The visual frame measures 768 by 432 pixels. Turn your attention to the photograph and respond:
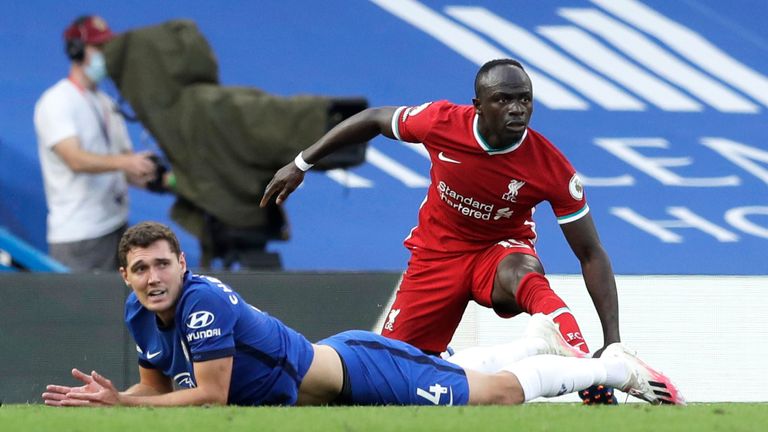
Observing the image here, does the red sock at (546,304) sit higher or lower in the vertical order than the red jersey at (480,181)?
lower

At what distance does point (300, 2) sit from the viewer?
10.8 meters

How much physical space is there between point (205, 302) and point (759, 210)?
6.56 metres

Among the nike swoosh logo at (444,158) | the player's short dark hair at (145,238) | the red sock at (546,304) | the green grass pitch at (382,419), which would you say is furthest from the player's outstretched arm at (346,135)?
the green grass pitch at (382,419)

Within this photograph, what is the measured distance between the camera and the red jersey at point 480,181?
6867 mm

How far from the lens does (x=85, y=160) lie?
10.3 metres

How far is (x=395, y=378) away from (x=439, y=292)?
5.43 ft

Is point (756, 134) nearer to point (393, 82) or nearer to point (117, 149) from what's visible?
point (393, 82)

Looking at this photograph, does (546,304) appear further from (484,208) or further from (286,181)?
(286,181)

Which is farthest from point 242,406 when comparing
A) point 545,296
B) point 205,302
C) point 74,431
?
point 545,296

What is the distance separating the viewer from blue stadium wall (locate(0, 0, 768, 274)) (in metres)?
10.6

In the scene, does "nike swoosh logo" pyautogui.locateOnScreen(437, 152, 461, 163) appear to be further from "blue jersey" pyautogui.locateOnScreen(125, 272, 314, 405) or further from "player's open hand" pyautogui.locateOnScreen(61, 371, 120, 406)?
"player's open hand" pyautogui.locateOnScreen(61, 371, 120, 406)

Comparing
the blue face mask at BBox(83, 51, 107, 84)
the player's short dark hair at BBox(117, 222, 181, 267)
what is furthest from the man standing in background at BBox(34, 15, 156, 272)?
the player's short dark hair at BBox(117, 222, 181, 267)

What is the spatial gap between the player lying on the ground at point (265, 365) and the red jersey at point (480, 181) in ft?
3.26

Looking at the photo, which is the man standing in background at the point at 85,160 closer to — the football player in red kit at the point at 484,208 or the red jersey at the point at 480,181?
the football player in red kit at the point at 484,208
